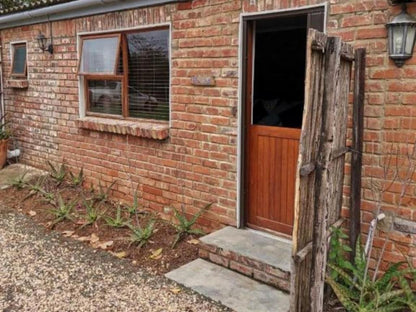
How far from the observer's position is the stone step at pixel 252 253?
353 cm

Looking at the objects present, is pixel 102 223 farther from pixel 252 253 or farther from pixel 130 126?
pixel 252 253

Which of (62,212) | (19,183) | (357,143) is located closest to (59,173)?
(19,183)

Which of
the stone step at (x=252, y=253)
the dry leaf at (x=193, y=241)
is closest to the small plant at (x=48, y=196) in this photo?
the dry leaf at (x=193, y=241)

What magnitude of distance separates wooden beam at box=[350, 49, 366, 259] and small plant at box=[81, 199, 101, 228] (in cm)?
313

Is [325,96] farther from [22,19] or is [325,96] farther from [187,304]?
[22,19]

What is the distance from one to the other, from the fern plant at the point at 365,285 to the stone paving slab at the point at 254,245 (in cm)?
45

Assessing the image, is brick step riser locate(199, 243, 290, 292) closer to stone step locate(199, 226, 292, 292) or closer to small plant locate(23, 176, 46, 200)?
stone step locate(199, 226, 292, 292)

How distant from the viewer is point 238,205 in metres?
4.33

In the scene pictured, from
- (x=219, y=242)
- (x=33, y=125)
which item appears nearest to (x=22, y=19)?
(x=33, y=125)

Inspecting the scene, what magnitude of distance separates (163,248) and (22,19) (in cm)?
515

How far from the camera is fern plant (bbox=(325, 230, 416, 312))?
2984 mm

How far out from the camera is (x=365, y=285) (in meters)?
3.11

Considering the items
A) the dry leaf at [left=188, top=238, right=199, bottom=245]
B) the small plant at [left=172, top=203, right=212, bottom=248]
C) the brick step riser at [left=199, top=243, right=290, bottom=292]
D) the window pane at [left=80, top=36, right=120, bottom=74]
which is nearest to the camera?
the brick step riser at [left=199, top=243, right=290, bottom=292]

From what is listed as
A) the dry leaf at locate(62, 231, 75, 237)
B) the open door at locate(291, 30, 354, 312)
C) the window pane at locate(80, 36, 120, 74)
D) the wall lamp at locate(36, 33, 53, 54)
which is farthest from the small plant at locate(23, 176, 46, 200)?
the open door at locate(291, 30, 354, 312)
